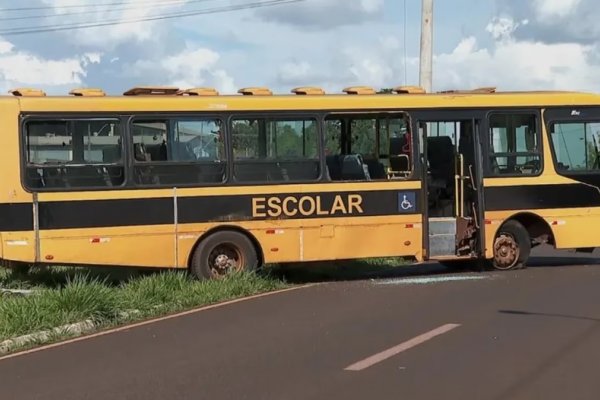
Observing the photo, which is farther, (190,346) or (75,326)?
(75,326)

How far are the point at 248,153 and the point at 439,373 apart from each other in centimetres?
658

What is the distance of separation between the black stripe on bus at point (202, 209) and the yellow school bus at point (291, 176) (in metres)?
0.02

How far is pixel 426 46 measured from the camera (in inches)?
768

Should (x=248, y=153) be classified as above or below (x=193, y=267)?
above

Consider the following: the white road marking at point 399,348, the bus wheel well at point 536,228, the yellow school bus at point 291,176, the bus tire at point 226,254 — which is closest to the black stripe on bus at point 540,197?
the yellow school bus at point 291,176

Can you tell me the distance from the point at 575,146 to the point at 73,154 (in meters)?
8.75

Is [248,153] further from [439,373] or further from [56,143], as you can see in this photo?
[439,373]

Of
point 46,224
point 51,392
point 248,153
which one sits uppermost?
point 248,153

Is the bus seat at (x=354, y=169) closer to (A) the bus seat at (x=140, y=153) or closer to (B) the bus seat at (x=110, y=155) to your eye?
(A) the bus seat at (x=140, y=153)

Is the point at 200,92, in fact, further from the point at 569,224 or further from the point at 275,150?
the point at 569,224

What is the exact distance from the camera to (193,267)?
41.1 ft

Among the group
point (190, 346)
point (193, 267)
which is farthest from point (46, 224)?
point (190, 346)

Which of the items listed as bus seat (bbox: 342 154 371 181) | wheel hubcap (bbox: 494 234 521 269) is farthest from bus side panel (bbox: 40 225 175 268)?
wheel hubcap (bbox: 494 234 521 269)

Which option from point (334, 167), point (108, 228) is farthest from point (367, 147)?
point (108, 228)
